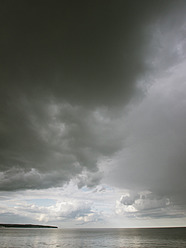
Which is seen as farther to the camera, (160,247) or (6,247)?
(160,247)

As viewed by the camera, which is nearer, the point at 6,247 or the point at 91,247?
the point at 6,247

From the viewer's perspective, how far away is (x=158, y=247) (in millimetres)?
85250

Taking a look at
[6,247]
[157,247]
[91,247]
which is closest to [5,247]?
[6,247]

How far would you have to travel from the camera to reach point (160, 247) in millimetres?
85188

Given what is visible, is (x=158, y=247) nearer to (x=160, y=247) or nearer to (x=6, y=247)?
(x=160, y=247)

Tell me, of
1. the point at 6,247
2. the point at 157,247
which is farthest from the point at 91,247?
the point at 6,247

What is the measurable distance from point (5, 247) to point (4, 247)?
1.88 ft

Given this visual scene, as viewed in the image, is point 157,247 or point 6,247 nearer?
point 6,247

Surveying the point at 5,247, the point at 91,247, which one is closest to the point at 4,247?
the point at 5,247

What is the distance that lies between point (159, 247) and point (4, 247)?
70.0 meters

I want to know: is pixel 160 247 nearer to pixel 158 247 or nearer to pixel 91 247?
pixel 158 247

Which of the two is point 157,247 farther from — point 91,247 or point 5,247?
point 5,247

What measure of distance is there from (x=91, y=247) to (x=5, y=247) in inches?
1505

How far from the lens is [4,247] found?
80312 mm
